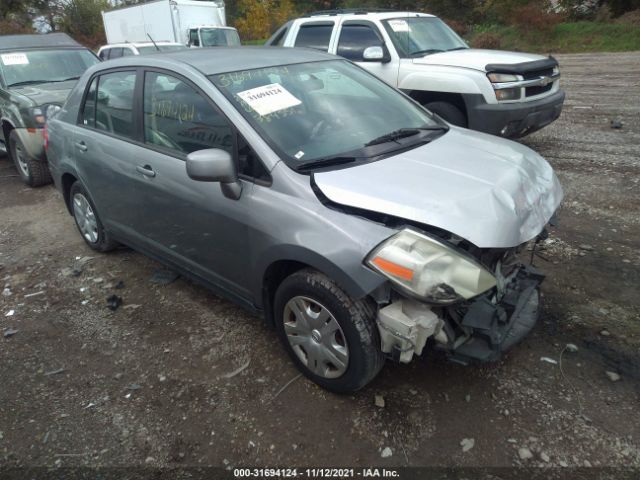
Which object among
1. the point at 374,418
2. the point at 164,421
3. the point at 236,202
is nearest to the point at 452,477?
the point at 374,418

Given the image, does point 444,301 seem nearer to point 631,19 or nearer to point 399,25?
point 399,25

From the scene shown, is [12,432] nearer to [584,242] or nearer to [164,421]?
[164,421]

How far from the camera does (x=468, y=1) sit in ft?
101

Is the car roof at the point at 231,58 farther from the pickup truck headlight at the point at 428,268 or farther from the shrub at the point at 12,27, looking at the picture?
the shrub at the point at 12,27

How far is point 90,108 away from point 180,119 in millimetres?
1453

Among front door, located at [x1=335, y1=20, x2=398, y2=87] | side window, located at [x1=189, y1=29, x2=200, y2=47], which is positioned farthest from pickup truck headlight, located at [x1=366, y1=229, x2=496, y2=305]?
side window, located at [x1=189, y1=29, x2=200, y2=47]

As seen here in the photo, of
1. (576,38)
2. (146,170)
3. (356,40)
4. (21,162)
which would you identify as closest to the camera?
(146,170)

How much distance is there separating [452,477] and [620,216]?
355 cm

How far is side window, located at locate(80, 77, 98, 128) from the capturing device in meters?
3.91

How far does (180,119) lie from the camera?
9.87ft

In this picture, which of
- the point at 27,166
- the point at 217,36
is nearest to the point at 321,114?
the point at 27,166

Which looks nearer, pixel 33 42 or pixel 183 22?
pixel 33 42

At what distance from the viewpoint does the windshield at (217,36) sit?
16.5m

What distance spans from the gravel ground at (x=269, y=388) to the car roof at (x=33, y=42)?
481 centimetres
